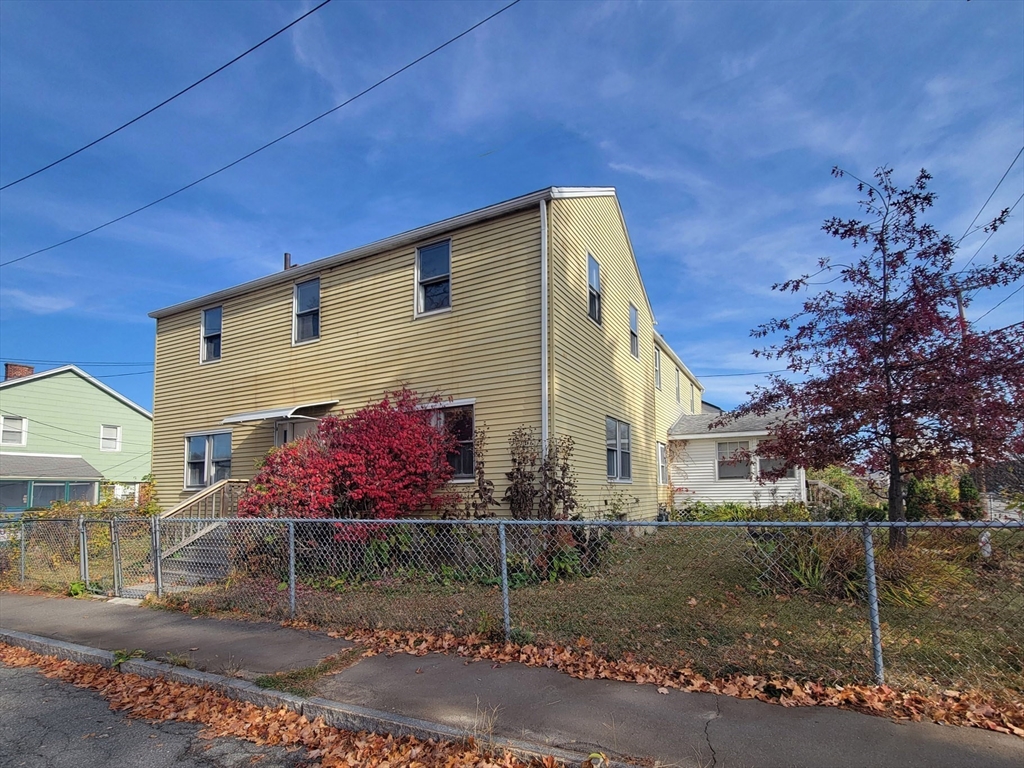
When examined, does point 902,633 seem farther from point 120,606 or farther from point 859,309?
point 120,606

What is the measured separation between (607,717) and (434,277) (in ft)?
31.2

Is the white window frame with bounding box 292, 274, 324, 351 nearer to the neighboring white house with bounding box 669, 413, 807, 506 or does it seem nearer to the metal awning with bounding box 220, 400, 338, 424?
the metal awning with bounding box 220, 400, 338, 424

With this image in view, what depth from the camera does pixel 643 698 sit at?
4.64 metres

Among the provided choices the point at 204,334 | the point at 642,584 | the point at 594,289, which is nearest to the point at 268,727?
the point at 642,584

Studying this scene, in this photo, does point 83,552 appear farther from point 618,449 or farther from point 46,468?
point 46,468

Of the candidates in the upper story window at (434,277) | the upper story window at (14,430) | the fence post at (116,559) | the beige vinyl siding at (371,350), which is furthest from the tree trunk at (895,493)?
the upper story window at (14,430)

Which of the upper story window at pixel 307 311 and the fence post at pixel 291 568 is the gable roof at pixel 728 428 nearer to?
the upper story window at pixel 307 311

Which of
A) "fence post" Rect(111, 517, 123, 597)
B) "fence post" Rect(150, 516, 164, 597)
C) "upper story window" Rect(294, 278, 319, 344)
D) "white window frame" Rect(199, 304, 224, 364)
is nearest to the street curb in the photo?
"fence post" Rect(150, 516, 164, 597)

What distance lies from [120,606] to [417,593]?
438 centimetres

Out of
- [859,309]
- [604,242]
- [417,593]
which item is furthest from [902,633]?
[604,242]

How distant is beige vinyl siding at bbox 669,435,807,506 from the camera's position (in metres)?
18.8

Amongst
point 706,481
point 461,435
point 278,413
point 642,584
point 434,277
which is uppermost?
point 434,277

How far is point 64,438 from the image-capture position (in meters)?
30.2

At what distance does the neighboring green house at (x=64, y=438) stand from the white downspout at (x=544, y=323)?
22120 millimetres
